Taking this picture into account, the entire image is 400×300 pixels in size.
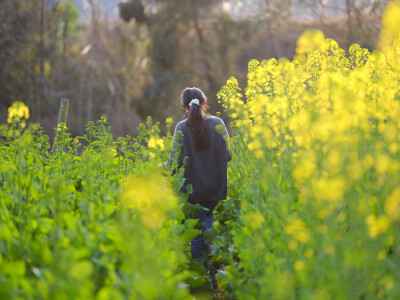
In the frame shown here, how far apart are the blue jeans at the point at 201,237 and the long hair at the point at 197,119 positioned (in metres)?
0.74

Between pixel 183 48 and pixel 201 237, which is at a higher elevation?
pixel 183 48

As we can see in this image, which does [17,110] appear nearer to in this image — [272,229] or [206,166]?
[206,166]

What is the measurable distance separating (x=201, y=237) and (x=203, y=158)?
2.73 feet

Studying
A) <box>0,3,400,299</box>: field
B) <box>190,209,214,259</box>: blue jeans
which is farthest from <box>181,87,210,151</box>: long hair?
<box>190,209,214,259</box>: blue jeans

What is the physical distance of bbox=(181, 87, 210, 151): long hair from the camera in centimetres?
500

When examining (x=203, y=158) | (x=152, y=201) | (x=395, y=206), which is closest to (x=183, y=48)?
(x=203, y=158)

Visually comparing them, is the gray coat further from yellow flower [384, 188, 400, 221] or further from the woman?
yellow flower [384, 188, 400, 221]

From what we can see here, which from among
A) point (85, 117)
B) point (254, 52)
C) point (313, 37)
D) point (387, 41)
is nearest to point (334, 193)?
point (387, 41)

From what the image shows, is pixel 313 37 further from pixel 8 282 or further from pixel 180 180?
pixel 8 282

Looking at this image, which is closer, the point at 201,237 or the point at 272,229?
the point at 272,229

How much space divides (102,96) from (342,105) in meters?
32.6

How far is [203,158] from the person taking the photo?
207 inches

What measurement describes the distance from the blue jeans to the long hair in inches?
29.3

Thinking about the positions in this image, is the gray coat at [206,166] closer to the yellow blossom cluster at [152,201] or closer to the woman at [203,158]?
the woman at [203,158]
